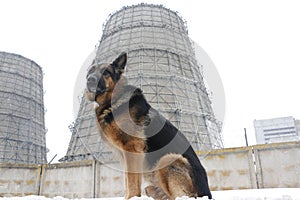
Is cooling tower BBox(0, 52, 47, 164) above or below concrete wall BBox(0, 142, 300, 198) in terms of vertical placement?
above

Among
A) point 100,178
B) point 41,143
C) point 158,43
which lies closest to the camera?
point 100,178

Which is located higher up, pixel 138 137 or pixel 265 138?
pixel 265 138

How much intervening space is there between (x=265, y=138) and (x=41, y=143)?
6539 centimetres

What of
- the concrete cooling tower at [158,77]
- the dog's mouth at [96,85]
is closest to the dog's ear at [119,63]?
the dog's mouth at [96,85]

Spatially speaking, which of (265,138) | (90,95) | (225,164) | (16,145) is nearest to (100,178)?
(225,164)

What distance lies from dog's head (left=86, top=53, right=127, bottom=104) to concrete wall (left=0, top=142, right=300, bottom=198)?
467cm

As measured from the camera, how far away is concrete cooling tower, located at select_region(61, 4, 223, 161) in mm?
14183

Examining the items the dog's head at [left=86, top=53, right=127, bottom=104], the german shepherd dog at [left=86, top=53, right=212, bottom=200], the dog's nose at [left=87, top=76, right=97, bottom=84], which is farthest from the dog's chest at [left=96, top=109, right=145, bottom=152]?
the dog's nose at [left=87, top=76, right=97, bottom=84]

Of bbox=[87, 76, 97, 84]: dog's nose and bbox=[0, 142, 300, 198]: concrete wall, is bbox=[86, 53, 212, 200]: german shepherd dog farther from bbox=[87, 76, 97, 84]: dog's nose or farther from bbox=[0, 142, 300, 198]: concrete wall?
bbox=[0, 142, 300, 198]: concrete wall

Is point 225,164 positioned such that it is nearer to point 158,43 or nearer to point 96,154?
point 96,154

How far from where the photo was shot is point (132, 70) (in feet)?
52.3

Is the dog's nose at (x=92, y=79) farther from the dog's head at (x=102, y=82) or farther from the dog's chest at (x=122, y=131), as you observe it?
the dog's chest at (x=122, y=131)

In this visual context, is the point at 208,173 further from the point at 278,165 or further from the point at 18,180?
the point at 18,180

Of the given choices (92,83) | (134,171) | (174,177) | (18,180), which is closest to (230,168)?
(174,177)
